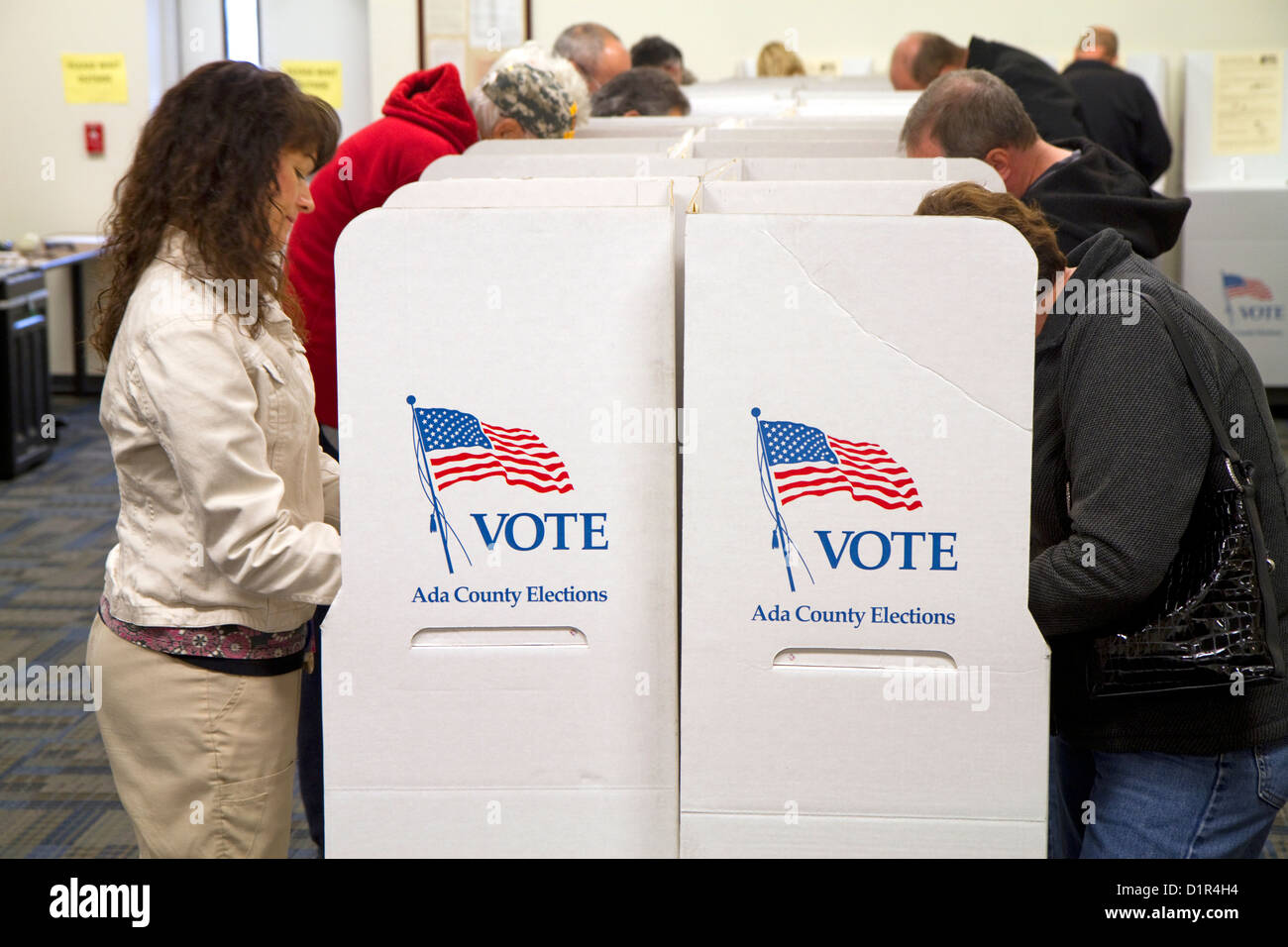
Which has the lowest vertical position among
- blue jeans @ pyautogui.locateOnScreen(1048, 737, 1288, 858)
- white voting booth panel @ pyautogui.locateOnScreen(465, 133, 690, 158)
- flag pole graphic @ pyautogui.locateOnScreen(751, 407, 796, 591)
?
blue jeans @ pyautogui.locateOnScreen(1048, 737, 1288, 858)

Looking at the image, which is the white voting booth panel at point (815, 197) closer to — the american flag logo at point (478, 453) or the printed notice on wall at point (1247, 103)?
the american flag logo at point (478, 453)

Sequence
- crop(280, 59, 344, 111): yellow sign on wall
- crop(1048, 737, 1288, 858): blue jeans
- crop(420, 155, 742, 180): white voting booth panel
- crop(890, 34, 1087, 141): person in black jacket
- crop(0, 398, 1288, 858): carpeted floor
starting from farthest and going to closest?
crop(280, 59, 344, 111): yellow sign on wall < crop(890, 34, 1087, 141): person in black jacket < crop(0, 398, 1288, 858): carpeted floor < crop(420, 155, 742, 180): white voting booth panel < crop(1048, 737, 1288, 858): blue jeans

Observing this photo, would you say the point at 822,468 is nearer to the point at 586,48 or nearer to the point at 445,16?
the point at 586,48

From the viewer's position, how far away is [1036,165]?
2.17 m

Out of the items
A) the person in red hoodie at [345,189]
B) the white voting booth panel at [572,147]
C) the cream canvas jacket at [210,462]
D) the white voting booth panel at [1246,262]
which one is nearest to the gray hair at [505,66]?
the person in red hoodie at [345,189]

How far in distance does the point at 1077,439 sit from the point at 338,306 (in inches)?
27.8

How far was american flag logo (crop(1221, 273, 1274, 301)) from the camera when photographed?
628 cm

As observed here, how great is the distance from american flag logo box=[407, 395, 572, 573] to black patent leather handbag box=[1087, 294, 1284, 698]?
2.03 ft

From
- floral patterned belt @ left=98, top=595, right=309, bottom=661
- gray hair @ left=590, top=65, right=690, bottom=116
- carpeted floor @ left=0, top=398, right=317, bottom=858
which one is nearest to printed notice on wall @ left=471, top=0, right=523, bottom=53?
carpeted floor @ left=0, top=398, right=317, bottom=858

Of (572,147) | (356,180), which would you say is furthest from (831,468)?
(356,180)

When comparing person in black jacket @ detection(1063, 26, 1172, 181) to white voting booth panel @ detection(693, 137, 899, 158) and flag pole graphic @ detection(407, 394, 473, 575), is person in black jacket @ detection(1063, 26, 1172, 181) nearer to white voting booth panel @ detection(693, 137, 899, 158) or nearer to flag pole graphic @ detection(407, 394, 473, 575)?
white voting booth panel @ detection(693, 137, 899, 158)

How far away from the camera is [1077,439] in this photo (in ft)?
4.12

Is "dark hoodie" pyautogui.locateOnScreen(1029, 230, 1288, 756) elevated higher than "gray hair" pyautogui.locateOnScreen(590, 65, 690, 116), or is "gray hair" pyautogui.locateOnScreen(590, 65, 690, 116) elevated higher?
"gray hair" pyautogui.locateOnScreen(590, 65, 690, 116)

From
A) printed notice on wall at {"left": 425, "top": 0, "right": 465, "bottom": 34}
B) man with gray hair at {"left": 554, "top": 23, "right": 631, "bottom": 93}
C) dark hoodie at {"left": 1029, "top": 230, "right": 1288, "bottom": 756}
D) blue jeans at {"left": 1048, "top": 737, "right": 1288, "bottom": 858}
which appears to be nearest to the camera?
dark hoodie at {"left": 1029, "top": 230, "right": 1288, "bottom": 756}
